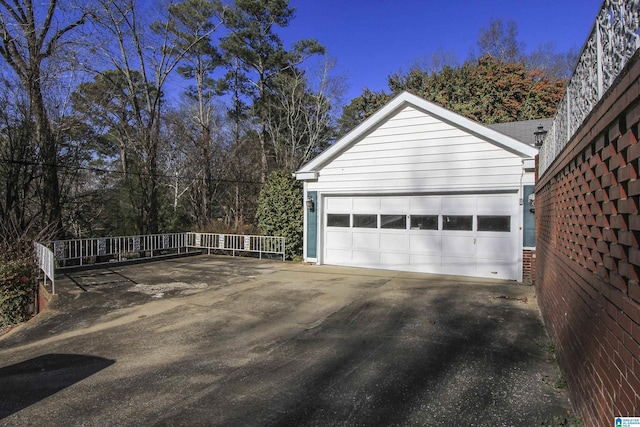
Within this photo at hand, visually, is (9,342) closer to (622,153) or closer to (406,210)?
(622,153)

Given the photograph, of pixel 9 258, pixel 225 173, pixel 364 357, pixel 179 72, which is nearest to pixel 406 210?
pixel 364 357

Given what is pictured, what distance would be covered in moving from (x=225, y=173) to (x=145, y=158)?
674 cm

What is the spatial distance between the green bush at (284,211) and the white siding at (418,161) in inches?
67.9

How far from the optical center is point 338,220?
11.0m

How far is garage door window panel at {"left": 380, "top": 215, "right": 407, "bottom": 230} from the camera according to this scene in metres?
9.88

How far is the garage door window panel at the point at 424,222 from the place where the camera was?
9.42m

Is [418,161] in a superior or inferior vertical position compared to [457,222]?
superior

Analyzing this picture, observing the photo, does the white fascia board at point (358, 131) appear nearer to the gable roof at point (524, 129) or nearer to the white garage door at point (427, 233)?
the white garage door at point (427, 233)

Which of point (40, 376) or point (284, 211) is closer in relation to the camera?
point (40, 376)

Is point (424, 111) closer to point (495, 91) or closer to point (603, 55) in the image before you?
point (603, 55)

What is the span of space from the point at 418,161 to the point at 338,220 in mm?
2954

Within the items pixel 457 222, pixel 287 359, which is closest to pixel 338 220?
pixel 457 222

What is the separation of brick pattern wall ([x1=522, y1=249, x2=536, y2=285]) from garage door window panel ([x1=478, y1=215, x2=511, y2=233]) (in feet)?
2.17

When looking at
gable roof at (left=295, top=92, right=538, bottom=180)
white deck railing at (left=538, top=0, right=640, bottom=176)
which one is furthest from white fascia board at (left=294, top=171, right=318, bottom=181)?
white deck railing at (left=538, top=0, right=640, bottom=176)
